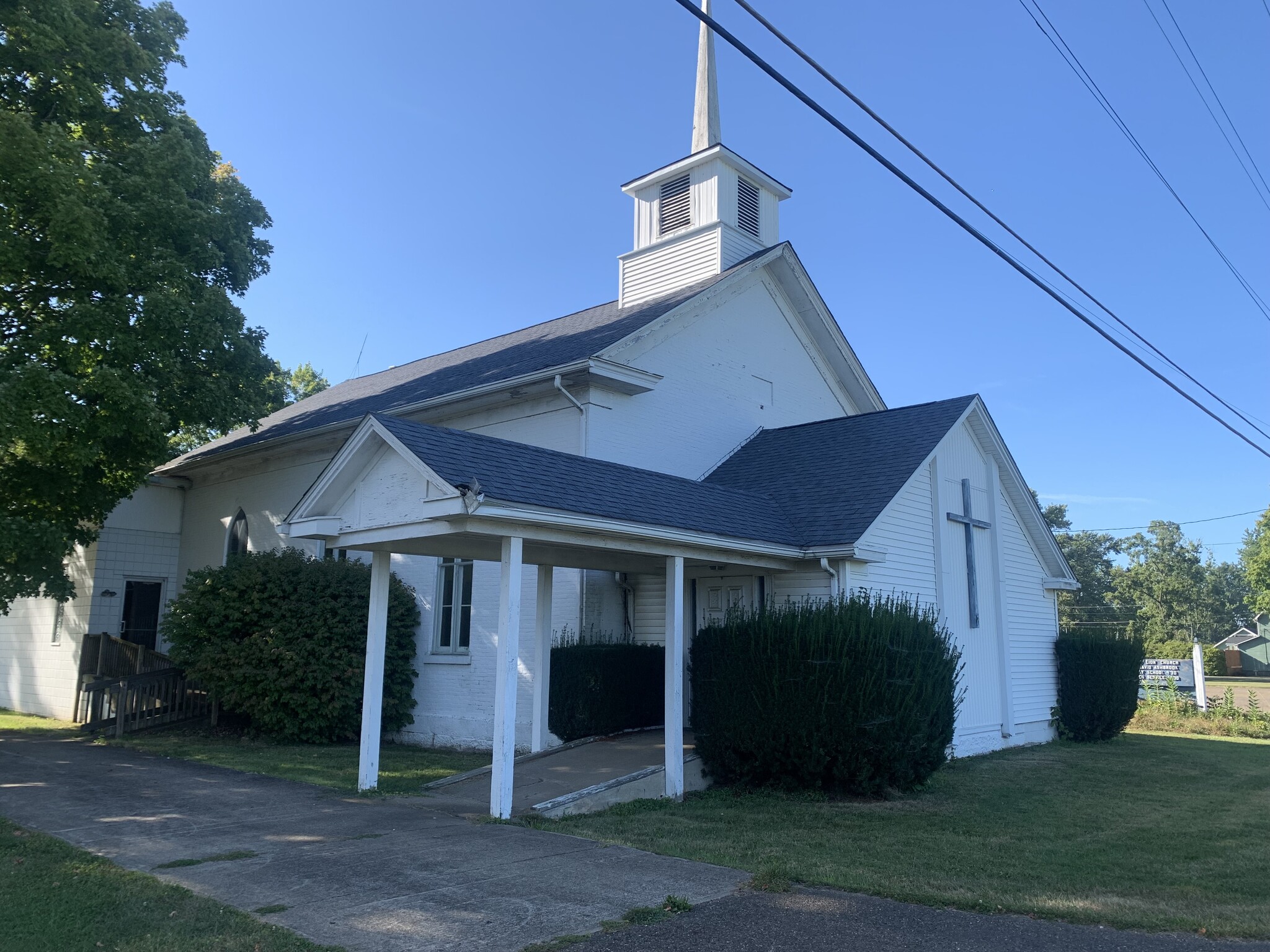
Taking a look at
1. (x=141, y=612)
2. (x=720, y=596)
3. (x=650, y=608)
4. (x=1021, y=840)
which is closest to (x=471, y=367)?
(x=650, y=608)

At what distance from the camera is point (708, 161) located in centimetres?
1892

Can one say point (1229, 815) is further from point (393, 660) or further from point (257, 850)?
point (393, 660)

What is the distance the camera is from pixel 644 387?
49.8 feet

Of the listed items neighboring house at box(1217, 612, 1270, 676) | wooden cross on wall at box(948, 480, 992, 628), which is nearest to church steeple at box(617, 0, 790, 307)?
wooden cross on wall at box(948, 480, 992, 628)

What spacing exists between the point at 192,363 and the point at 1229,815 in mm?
15743

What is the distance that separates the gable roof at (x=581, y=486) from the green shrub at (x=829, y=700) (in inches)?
57.1

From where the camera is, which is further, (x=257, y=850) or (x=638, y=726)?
(x=638, y=726)

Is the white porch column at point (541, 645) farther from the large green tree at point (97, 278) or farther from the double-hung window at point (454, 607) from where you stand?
the large green tree at point (97, 278)

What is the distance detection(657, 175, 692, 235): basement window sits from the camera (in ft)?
63.6

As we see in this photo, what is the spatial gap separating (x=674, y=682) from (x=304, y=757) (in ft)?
21.8

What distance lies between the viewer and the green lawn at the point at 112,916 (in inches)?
210

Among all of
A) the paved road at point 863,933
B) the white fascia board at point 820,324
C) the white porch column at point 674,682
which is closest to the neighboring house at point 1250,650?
the white fascia board at point 820,324

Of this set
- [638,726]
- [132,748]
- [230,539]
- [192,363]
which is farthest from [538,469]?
[230,539]

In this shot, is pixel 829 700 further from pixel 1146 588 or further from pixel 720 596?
pixel 1146 588
